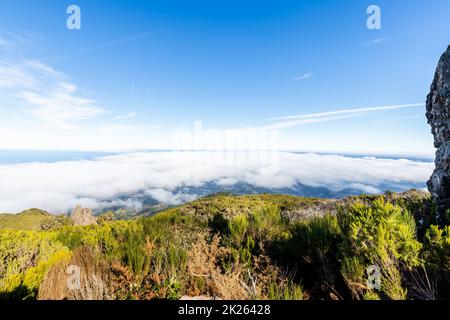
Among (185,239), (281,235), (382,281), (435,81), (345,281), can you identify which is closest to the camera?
(382,281)

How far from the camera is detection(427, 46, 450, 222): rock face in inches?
201

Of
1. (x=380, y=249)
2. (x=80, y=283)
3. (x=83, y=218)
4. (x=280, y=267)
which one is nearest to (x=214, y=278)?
(x=280, y=267)

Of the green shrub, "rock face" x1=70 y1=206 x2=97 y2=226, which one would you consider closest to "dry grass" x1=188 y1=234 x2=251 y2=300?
the green shrub

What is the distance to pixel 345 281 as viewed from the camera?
323cm

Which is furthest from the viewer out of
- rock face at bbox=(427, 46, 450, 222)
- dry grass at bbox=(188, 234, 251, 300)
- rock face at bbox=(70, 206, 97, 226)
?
rock face at bbox=(70, 206, 97, 226)

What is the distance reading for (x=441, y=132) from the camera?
5.52m

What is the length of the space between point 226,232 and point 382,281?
11.2 feet

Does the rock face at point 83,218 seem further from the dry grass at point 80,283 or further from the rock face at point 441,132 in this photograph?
the rock face at point 441,132

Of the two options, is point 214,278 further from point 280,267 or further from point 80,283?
→ point 80,283

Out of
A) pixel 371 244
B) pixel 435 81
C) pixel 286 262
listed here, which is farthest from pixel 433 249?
pixel 435 81

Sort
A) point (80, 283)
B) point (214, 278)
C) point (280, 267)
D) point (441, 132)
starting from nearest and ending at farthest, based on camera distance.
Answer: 1. point (214, 278)
2. point (80, 283)
3. point (280, 267)
4. point (441, 132)

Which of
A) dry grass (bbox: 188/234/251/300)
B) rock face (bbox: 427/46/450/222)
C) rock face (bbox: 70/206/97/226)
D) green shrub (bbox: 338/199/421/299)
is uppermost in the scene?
rock face (bbox: 427/46/450/222)

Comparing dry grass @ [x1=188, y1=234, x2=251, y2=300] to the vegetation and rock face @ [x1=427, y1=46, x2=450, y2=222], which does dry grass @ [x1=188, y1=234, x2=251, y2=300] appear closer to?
the vegetation
